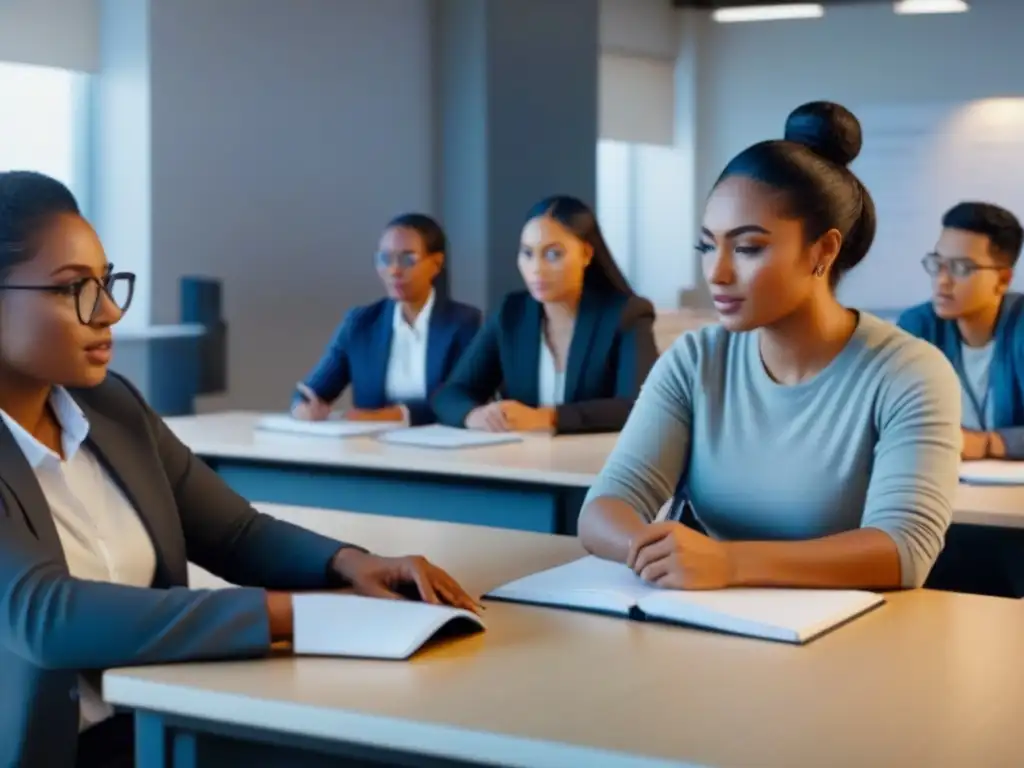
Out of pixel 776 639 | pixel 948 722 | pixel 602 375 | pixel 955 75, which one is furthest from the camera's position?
pixel 955 75

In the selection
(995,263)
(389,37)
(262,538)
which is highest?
(389,37)

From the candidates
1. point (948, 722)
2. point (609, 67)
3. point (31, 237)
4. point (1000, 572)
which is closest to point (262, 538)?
A: point (31, 237)

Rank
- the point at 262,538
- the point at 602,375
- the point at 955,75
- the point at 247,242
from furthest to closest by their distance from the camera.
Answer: the point at 955,75, the point at 247,242, the point at 602,375, the point at 262,538

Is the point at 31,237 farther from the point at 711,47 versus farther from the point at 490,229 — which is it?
the point at 711,47

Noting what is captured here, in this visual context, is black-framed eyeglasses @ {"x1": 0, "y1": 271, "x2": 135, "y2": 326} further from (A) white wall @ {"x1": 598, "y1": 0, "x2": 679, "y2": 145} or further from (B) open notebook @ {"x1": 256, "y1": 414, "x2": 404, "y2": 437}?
(A) white wall @ {"x1": 598, "y1": 0, "x2": 679, "y2": 145}

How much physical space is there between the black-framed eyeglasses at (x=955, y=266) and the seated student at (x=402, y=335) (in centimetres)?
144

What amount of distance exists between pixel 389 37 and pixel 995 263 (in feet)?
10.5

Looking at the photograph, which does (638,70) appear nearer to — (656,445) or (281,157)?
(281,157)

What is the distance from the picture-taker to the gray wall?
5.18 m

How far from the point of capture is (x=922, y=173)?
24.5 ft

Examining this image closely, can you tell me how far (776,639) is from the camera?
1727 mm

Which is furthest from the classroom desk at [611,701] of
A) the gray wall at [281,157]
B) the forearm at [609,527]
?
the gray wall at [281,157]

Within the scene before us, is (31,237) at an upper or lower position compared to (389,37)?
lower

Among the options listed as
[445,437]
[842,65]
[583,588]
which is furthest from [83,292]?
[842,65]
